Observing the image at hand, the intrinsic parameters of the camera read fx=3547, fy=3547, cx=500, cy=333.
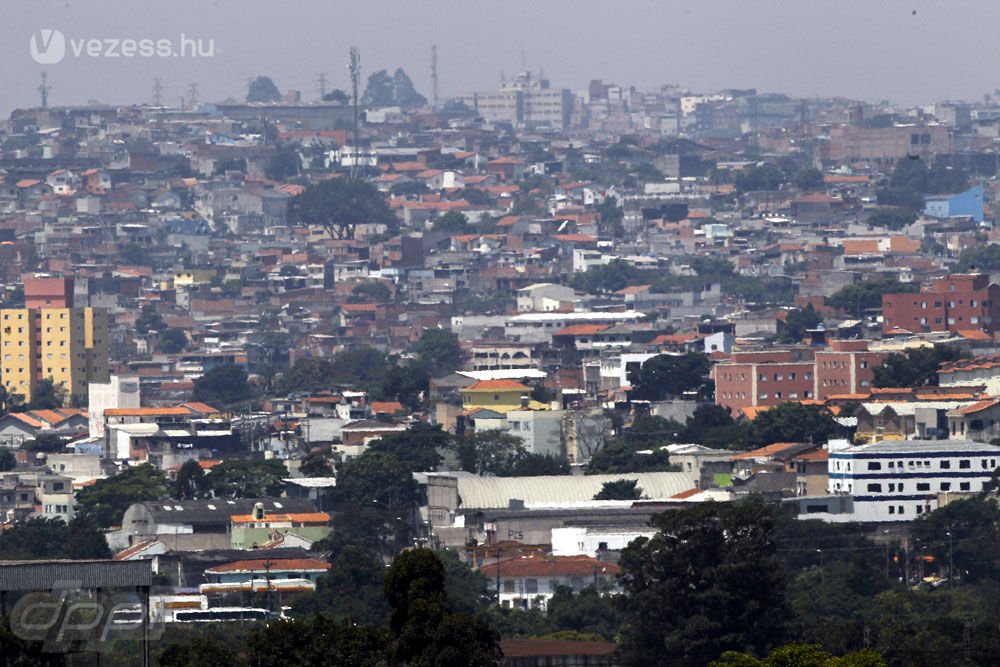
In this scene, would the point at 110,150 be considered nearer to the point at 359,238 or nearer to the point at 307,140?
the point at 307,140

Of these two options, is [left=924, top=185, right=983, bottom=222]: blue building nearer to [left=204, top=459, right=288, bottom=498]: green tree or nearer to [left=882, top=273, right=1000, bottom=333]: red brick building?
[left=882, top=273, right=1000, bottom=333]: red brick building

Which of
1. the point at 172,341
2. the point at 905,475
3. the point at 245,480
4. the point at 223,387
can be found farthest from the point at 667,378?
the point at 172,341

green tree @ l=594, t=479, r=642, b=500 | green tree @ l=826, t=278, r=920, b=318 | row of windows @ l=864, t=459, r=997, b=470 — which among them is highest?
green tree @ l=826, t=278, r=920, b=318

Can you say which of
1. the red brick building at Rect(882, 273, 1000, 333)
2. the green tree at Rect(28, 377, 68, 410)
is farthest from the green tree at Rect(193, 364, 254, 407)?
the red brick building at Rect(882, 273, 1000, 333)

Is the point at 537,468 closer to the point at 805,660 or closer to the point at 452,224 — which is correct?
the point at 805,660

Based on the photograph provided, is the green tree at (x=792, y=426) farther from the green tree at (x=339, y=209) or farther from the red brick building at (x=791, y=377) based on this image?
the green tree at (x=339, y=209)

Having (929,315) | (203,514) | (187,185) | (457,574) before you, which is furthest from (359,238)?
(457,574)
